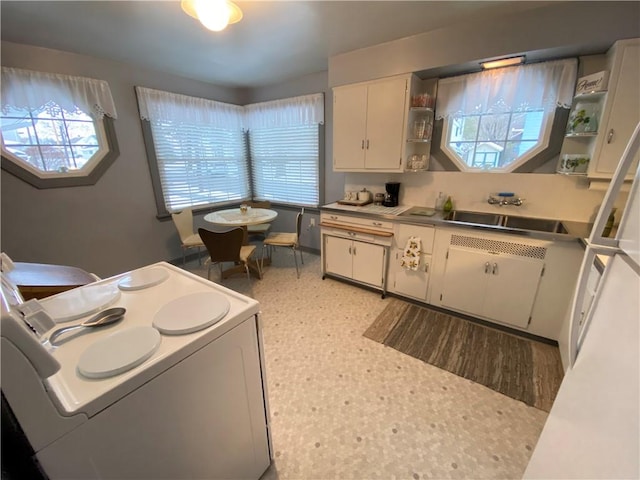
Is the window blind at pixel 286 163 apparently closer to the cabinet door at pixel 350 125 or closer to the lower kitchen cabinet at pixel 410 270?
the cabinet door at pixel 350 125

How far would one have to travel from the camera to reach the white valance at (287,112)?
10.9 feet

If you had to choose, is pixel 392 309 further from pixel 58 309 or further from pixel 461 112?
pixel 58 309

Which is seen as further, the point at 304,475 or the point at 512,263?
the point at 512,263

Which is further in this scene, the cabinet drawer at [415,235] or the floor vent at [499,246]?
the cabinet drawer at [415,235]

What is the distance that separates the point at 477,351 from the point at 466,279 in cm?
57

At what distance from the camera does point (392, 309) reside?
8.37 feet

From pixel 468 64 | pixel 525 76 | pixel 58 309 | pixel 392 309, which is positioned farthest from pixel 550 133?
pixel 58 309

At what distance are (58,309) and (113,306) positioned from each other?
156 millimetres

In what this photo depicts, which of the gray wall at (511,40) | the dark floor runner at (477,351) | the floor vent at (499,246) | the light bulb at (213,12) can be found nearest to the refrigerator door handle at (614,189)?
the floor vent at (499,246)

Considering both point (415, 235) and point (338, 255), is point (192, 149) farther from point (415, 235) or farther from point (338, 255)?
point (415, 235)

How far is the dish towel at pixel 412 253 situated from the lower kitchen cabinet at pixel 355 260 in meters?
0.25

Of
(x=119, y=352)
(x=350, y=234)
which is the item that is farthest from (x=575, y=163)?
(x=119, y=352)

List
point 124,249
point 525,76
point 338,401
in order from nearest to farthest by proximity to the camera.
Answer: point 338,401, point 525,76, point 124,249

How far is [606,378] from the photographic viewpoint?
0.69 metres
